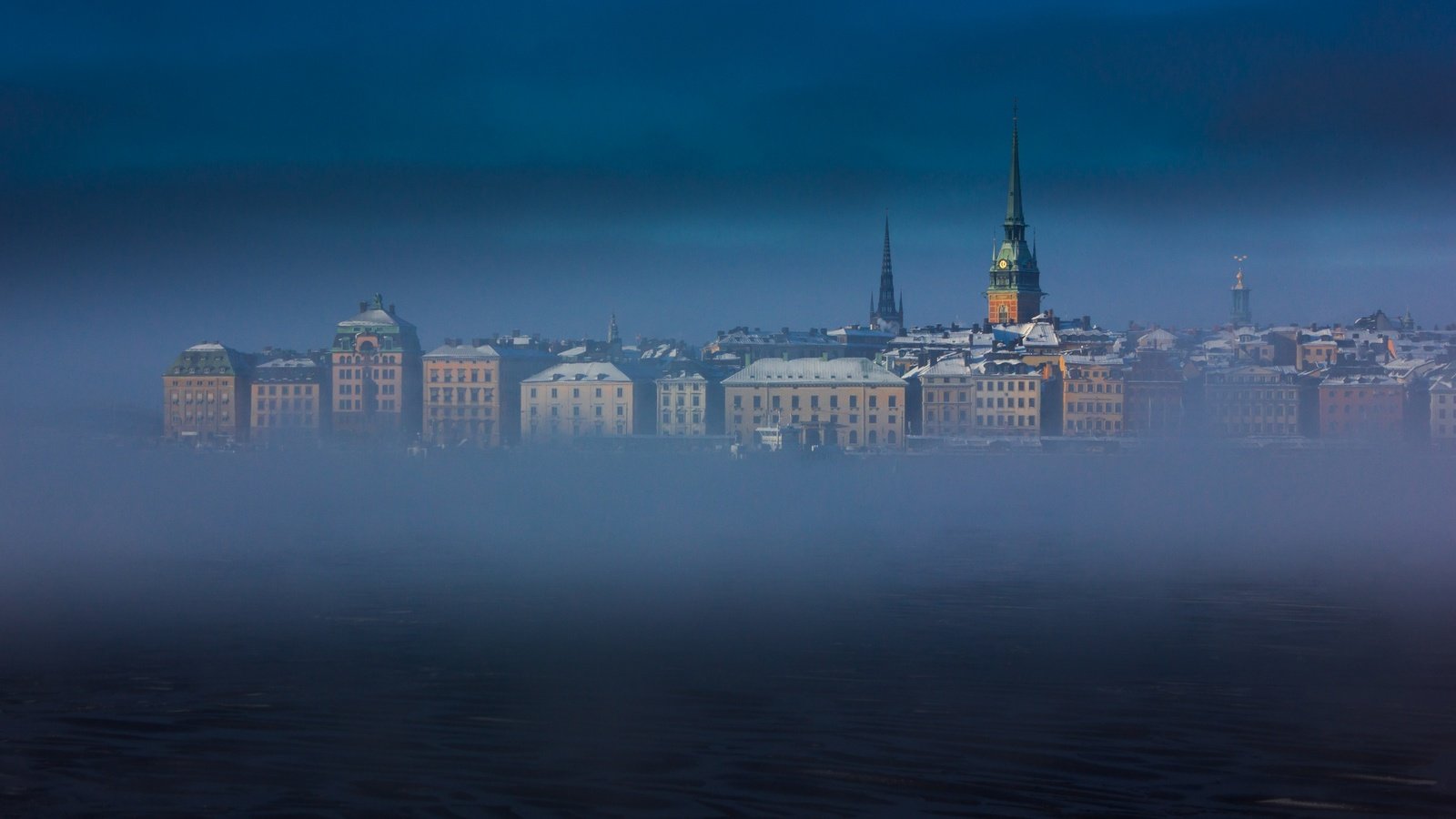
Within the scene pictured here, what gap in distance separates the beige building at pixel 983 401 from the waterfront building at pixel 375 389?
34356 mm

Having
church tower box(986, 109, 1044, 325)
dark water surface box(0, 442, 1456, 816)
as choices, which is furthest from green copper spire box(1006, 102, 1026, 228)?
dark water surface box(0, 442, 1456, 816)

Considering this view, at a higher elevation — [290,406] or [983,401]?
[290,406]

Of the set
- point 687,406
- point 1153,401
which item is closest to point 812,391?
point 687,406

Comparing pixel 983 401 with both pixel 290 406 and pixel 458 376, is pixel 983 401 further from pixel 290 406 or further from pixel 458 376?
pixel 290 406

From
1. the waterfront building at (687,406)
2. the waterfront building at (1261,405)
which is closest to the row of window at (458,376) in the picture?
the waterfront building at (687,406)

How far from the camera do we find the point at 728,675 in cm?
1698

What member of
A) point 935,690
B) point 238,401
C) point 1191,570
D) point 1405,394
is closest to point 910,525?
point 1191,570

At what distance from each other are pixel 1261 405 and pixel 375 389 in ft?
188

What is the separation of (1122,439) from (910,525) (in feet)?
242

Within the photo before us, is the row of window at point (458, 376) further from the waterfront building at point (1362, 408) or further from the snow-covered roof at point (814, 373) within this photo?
the waterfront building at point (1362, 408)

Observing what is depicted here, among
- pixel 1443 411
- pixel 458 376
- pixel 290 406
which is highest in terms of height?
pixel 458 376

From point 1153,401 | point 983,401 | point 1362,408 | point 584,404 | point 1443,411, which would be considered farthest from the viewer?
point 1153,401

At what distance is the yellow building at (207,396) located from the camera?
127 metres

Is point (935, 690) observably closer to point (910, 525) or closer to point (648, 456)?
point (910, 525)
